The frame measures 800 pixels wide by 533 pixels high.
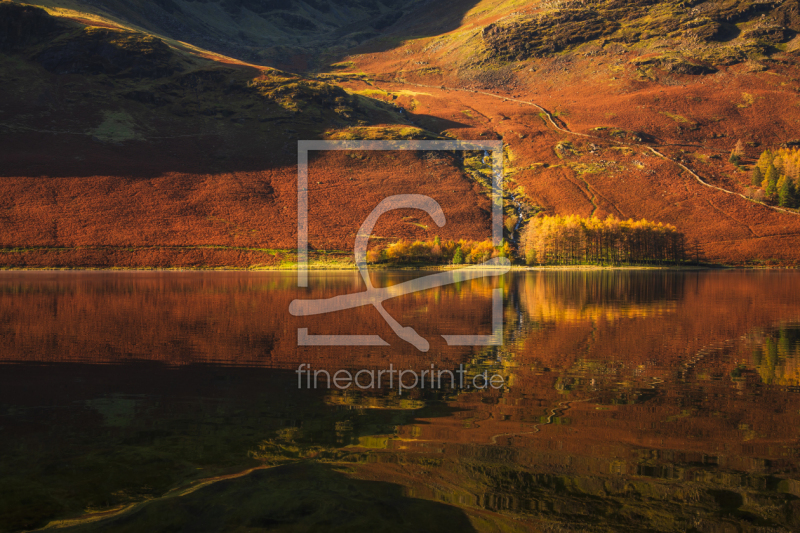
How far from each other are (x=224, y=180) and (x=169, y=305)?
80.3m

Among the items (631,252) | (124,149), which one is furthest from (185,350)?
(124,149)

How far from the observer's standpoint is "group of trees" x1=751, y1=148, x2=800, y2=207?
10481cm

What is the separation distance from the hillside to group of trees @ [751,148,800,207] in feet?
12.7

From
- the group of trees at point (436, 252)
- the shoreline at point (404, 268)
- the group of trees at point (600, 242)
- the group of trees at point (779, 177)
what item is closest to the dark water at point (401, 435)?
the shoreline at point (404, 268)

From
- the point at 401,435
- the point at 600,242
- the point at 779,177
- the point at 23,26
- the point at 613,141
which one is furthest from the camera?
the point at 23,26

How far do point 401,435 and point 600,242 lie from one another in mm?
87623

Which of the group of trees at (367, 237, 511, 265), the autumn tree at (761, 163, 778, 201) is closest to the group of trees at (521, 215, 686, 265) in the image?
the group of trees at (367, 237, 511, 265)

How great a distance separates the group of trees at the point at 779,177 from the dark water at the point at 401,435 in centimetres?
10272

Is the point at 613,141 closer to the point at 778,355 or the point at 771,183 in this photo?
the point at 771,183

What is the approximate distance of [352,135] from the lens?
130 metres

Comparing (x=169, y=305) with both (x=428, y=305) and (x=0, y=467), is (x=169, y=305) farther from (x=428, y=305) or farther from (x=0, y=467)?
(x=0, y=467)

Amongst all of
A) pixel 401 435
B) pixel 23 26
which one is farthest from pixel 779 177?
pixel 23 26

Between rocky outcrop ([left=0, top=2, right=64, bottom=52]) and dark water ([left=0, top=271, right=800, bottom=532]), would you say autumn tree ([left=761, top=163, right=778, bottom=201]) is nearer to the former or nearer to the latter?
dark water ([left=0, top=271, right=800, bottom=532])

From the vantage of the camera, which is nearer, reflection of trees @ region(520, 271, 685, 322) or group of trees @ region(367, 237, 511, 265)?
reflection of trees @ region(520, 271, 685, 322)
